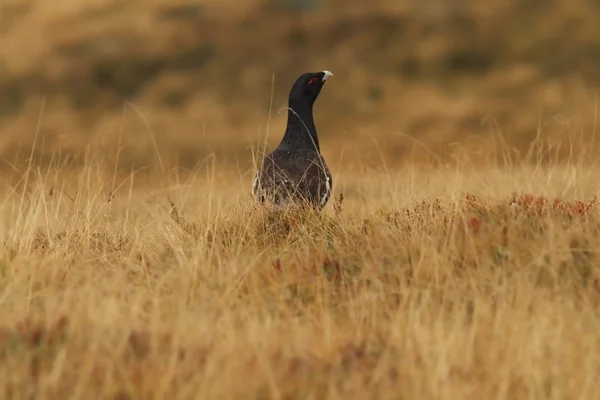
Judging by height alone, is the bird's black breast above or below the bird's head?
below

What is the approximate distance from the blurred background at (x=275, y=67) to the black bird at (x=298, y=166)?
1750 cm

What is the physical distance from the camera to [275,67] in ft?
114

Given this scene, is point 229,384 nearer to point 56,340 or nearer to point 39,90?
point 56,340

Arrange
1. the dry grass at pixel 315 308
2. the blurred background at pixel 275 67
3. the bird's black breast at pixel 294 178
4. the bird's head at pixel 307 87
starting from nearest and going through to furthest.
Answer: the dry grass at pixel 315 308
the bird's black breast at pixel 294 178
the bird's head at pixel 307 87
the blurred background at pixel 275 67

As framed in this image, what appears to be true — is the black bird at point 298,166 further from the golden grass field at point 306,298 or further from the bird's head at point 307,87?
the golden grass field at point 306,298

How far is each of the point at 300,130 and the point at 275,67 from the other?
83.9 ft

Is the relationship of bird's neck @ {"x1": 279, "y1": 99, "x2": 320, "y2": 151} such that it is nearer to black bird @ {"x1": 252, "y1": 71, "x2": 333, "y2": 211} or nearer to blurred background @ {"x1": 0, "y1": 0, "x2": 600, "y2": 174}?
black bird @ {"x1": 252, "y1": 71, "x2": 333, "y2": 211}

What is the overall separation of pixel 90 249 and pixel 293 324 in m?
3.12

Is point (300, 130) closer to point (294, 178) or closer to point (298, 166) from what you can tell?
point (298, 166)

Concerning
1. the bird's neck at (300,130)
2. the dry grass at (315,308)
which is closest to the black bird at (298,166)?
the bird's neck at (300,130)

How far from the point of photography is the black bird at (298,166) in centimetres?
860

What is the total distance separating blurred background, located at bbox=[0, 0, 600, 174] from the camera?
99.1 ft

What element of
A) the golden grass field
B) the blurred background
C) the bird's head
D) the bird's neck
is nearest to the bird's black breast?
the bird's neck

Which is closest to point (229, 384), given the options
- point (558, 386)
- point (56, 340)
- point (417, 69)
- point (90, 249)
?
point (56, 340)
